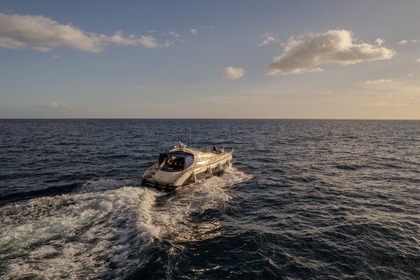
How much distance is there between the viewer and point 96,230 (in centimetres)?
1427

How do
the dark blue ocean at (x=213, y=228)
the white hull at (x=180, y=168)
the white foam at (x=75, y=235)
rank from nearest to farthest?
1. the white foam at (x=75, y=235)
2. the dark blue ocean at (x=213, y=228)
3. the white hull at (x=180, y=168)

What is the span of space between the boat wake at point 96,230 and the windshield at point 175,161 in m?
3.14

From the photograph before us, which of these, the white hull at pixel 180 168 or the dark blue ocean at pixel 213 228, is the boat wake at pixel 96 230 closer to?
the dark blue ocean at pixel 213 228

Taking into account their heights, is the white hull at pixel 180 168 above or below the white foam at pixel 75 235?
above

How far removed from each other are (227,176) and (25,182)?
62.8 feet

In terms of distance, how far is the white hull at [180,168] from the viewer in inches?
874

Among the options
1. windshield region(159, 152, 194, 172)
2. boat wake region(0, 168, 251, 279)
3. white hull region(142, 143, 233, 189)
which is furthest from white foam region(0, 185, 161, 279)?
windshield region(159, 152, 194, 172)

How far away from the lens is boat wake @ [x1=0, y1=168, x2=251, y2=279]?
10.9 meters

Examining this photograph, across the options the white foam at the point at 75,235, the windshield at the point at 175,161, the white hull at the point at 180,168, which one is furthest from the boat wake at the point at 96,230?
the windshield at the point at 175,161

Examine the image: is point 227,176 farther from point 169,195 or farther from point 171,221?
point 171,221

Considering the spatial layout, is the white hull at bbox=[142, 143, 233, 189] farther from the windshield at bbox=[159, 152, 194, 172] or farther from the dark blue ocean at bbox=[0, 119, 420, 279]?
the dark blue ocean at bbox=[0, 119, 420, 279]

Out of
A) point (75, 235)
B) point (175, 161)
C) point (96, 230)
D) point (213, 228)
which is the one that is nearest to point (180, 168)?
point (175, 161)

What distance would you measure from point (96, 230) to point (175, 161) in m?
11.6

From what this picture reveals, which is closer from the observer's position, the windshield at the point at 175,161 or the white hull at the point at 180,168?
the white hull at the point at 180,168
